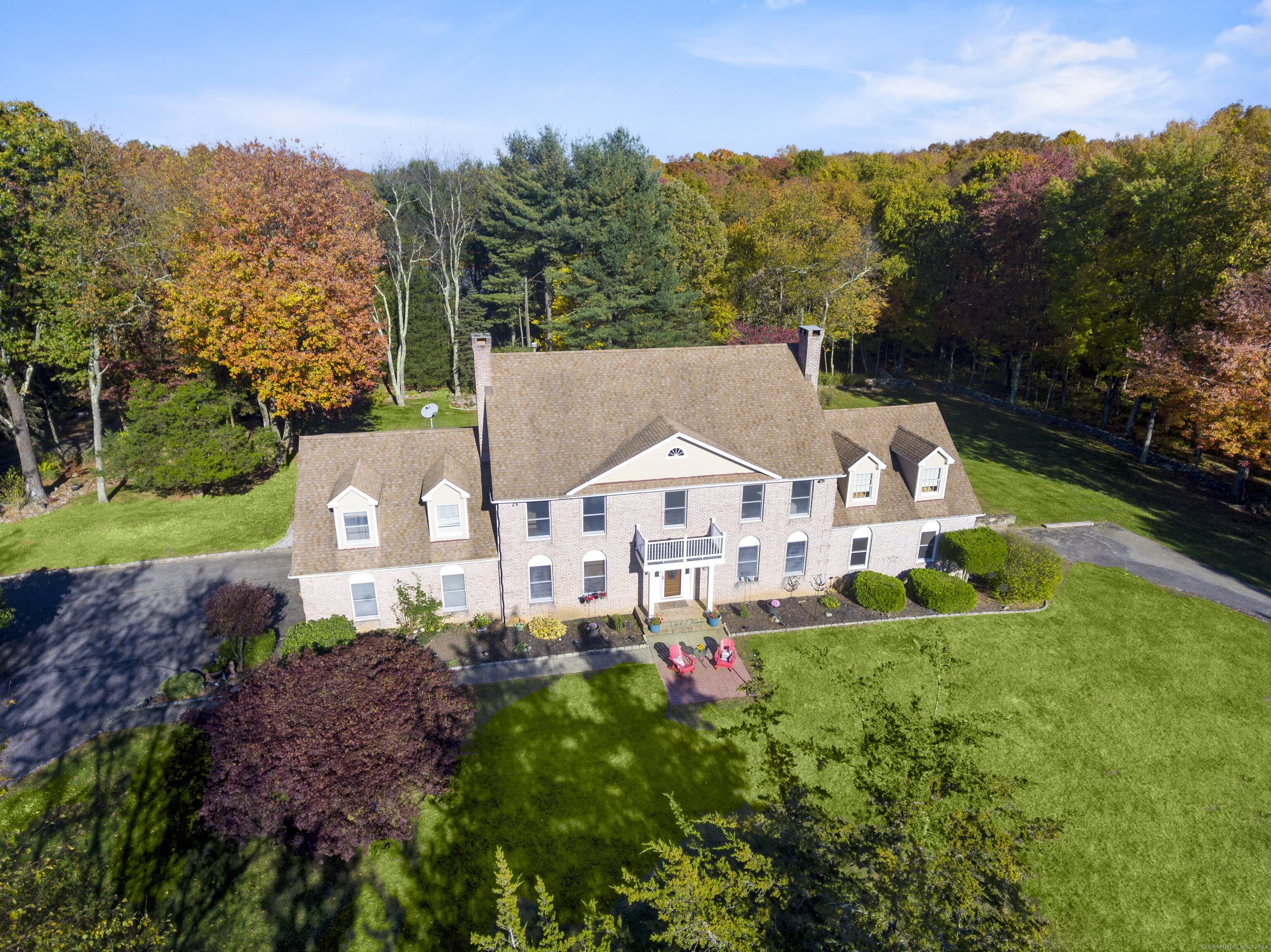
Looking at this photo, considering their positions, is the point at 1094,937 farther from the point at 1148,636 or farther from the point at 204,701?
the point at 204,701

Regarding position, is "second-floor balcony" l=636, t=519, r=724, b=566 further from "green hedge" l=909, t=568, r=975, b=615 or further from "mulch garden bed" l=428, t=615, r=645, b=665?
"green hedge" l=909, t=568, r=975, b=615

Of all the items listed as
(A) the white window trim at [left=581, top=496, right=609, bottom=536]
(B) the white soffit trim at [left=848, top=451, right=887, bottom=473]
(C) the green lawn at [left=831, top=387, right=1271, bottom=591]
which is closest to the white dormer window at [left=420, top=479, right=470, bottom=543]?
(A) the white window trim at [left=581, top=496, right=609, bottom=536]

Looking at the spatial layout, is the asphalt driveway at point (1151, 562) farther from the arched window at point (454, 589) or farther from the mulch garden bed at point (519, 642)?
the arched window at point (454, 589)

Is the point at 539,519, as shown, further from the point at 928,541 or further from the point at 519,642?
the point at 928,541

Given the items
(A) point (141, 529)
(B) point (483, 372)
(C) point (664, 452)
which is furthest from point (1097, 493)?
(A) point (141, 529)

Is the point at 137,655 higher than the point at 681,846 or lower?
higher

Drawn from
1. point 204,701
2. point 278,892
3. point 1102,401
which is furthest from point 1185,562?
point 204,701

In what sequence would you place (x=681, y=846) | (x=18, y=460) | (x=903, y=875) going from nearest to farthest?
(x=903, y=875), (x=681, y=846), (x=18, y=460)
